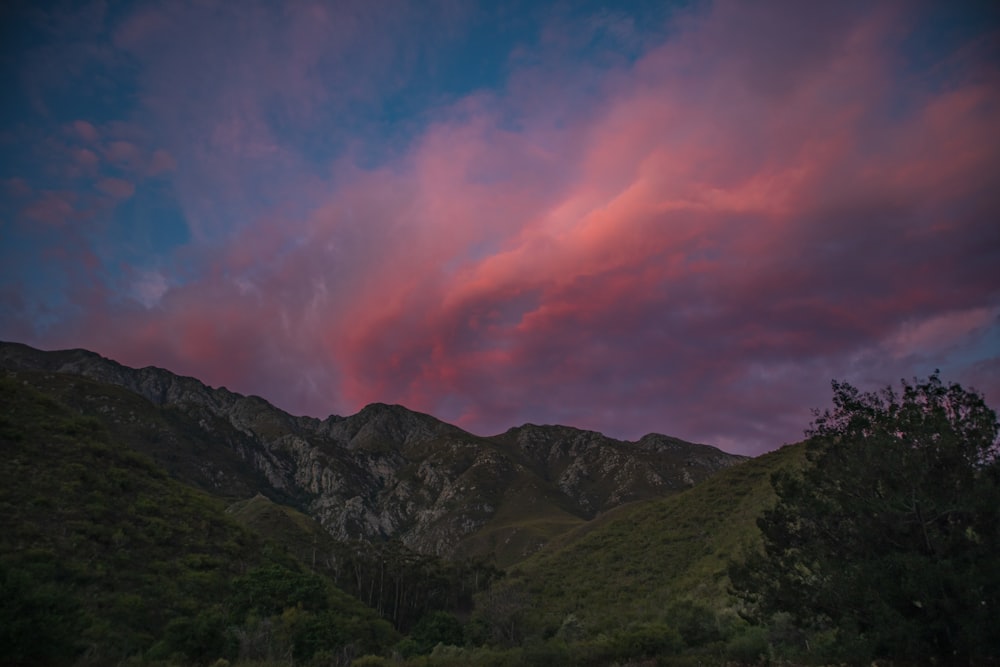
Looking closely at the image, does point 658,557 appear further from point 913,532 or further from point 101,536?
point 101,536

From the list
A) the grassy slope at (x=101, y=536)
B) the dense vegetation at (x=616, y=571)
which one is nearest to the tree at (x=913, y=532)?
the dense vegetation at (x=616, y=571)

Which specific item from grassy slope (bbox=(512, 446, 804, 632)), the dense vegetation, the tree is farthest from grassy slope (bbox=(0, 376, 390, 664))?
the tree

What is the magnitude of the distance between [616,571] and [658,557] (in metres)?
5.07

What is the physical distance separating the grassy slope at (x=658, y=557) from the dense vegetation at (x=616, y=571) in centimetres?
31

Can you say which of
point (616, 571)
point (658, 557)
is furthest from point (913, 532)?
point (616, 571)

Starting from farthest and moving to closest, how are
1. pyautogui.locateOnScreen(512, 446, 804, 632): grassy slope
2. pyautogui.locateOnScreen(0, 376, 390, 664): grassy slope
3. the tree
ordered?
1. pyautogui.locateOnScreen(512, 446, 804, 632): grassy slope
2. pyautogui.locateOnScreen(0, 376, 390, 664): grassy slope
3. the tree

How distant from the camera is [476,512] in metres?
187

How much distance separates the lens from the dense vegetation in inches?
564

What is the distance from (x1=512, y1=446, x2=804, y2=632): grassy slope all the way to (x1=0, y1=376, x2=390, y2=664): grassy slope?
2424cm

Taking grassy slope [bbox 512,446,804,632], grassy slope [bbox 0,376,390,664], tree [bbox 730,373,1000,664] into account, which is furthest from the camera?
grassy slope [bbox 512,446,804,632]

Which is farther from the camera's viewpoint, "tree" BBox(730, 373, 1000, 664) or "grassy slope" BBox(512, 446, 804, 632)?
"grassy slope" BBox(512, 446, 804, 632)

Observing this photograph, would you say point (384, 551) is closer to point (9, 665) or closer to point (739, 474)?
point (739, 474)

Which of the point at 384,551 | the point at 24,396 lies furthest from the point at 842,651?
the point at 384,551

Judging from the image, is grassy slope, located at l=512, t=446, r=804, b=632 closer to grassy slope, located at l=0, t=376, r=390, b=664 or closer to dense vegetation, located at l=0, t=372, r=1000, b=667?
dense vegetation, located at l=0, t=372, r=1000, b=667
